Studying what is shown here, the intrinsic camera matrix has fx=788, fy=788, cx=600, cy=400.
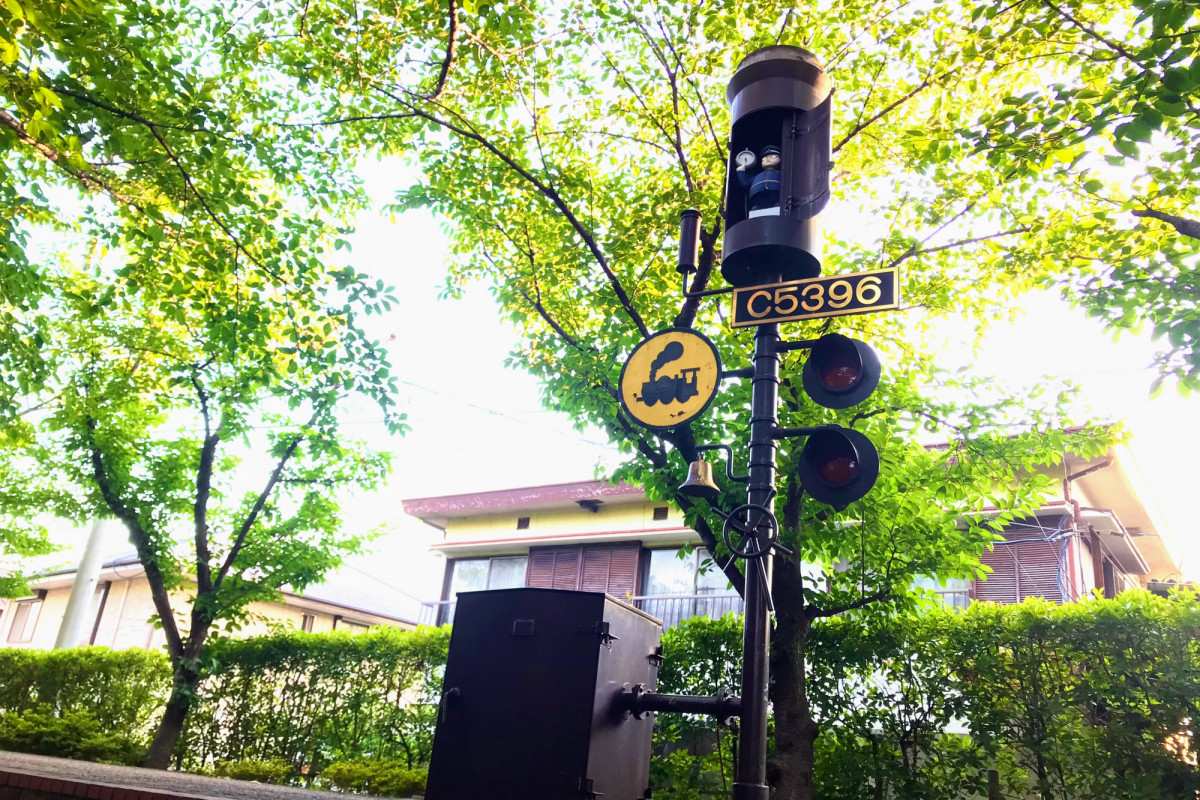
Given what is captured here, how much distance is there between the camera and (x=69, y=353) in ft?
37.8

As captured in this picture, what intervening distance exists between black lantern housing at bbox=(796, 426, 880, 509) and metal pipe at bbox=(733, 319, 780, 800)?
21 centimetres

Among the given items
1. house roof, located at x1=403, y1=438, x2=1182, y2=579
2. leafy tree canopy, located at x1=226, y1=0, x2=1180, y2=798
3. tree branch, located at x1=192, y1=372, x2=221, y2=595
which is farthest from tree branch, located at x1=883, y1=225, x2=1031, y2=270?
tree branch, located at x1=192, y1=372, x2=221, y2=595

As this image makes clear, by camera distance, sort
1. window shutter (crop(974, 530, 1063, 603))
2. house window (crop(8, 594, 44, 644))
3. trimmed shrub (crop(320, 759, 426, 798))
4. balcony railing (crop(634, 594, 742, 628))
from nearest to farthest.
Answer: trimmed shrub (crop(320, 759, 426, 798)) → window shutter (crop(974, 530, 1063, 603)) → balcony railing (crop(634, 594, 742, 628)) → house window (crop(8, 594, 44, 644))

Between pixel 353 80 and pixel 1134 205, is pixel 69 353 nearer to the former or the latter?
pixel 353 80

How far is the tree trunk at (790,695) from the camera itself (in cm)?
615

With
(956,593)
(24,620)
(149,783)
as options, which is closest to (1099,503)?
(956,593)

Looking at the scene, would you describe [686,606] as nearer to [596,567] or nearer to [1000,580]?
[596,567]

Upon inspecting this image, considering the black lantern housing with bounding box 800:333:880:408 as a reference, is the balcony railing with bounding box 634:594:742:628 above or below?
above

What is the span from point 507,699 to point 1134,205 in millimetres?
5689

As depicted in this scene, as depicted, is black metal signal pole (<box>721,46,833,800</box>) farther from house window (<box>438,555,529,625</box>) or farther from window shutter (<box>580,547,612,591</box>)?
house window (<box>438,555,529,625</box>)

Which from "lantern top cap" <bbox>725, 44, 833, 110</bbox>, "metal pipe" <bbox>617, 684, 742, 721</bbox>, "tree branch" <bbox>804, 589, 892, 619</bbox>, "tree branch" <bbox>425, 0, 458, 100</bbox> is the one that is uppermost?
"tree branch" <bbox>425, 0, 458, 100</bbox>

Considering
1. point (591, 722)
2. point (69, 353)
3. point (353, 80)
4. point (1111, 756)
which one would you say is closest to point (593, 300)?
point (353, 80)

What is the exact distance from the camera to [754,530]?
134 inches

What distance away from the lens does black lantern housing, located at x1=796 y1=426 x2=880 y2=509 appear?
3553 millimetres
